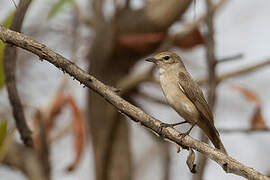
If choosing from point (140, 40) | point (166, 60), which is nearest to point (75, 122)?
point (140, 40)

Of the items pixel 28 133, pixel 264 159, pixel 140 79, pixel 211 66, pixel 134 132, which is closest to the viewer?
pixel 28 133

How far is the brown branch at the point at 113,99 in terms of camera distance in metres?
1.01

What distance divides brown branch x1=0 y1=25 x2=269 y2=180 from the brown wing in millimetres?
451

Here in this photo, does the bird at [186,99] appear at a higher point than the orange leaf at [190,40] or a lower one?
lower

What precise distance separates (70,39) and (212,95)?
102 cm

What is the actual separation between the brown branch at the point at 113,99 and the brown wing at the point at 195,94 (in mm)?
451

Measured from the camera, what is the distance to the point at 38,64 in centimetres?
275

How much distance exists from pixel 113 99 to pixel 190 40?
54.3 inches

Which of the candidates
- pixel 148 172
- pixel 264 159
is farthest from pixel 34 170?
pixel 264 159

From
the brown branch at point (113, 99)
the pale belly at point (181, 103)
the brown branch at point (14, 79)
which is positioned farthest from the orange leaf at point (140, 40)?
the brown branch at point (113, 99)

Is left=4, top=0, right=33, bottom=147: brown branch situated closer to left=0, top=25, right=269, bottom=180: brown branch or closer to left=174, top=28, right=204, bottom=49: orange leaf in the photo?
left=0, top=25, right=269, bottom=180: brown branch

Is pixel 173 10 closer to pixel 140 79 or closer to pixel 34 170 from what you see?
pixel 140 79

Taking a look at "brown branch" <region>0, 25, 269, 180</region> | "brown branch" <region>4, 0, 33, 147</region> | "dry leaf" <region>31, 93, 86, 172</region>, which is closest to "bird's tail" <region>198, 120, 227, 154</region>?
"brown branch" <region>0, 25, 269, 180</region>

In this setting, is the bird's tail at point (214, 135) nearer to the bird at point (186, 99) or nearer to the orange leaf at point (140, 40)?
the bird at point (186, 99)
